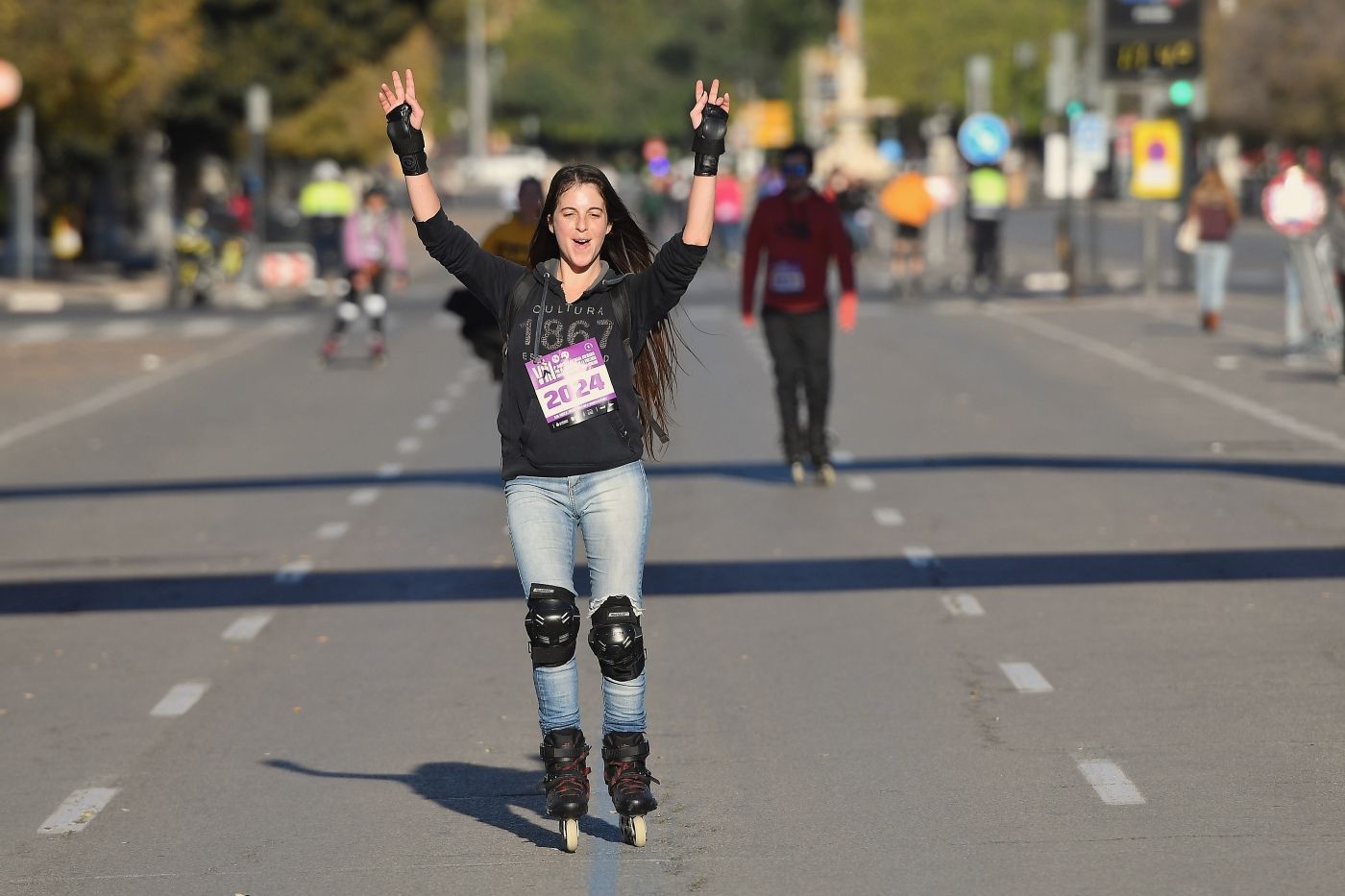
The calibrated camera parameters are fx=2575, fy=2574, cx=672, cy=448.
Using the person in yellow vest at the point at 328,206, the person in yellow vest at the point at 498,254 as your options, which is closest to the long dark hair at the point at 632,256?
the person in yellow vest at the point at 498,254

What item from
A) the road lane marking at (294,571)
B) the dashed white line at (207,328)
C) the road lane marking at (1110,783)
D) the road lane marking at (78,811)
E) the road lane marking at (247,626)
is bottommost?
the dashed white line at (207,328)

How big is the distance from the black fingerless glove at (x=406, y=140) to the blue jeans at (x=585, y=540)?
2.86 ft

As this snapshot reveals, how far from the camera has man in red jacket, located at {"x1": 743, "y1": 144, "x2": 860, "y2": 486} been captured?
1525 cm

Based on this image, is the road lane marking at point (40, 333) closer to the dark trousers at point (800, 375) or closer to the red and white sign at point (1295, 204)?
the red and white sign at point (1295, 204)

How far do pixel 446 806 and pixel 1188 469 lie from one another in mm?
9178

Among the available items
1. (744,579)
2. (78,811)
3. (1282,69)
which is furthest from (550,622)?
(1282,69)

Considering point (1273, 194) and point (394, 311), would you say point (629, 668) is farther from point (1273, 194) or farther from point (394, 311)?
point (394, 311)

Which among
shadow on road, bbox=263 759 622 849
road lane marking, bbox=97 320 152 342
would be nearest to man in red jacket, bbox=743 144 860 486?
shadow on road, bbox=263 759 622 849

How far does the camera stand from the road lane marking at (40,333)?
30.2 metres

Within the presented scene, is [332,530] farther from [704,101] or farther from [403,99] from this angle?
[704,101]

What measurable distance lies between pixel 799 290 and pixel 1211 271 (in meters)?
13.4

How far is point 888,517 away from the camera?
45.0ft

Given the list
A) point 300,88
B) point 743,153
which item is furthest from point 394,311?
point 743,153

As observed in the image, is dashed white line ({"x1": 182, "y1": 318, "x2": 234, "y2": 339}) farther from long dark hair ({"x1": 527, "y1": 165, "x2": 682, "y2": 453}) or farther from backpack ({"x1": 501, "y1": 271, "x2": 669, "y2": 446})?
backpack ({"x1": 501, "y1": 271, "x2": 669, "y2": 446})
